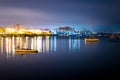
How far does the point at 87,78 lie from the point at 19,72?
12.7ft

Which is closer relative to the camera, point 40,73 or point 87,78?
point 87,78

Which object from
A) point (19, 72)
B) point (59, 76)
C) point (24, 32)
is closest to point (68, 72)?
point (59, 76)

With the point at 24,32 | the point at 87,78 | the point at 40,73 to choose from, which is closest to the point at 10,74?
the point at 40,73

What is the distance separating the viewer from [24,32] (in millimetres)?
79062

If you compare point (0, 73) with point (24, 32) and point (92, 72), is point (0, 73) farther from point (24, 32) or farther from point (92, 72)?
point (24, 32)

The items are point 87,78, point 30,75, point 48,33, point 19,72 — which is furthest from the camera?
point 48,33

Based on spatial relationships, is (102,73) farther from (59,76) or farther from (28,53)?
(28,53)

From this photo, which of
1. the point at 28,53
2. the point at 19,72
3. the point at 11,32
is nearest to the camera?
the point at 19,72

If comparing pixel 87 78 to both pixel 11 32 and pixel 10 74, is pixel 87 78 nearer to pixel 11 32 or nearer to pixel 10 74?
pixel 10 74

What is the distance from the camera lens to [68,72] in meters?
14.1

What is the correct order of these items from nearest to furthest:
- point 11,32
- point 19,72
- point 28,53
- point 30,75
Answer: point 30,75 → point 19,72 → point 28,53 → point 11,32

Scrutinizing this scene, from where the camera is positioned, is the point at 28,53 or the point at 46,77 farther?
the point at 28,53

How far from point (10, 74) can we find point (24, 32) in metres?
66.0

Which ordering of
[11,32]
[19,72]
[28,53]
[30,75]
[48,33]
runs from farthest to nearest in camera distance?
[48,33] → [11,32] → [28,53] → [19,72] → [30,75]
